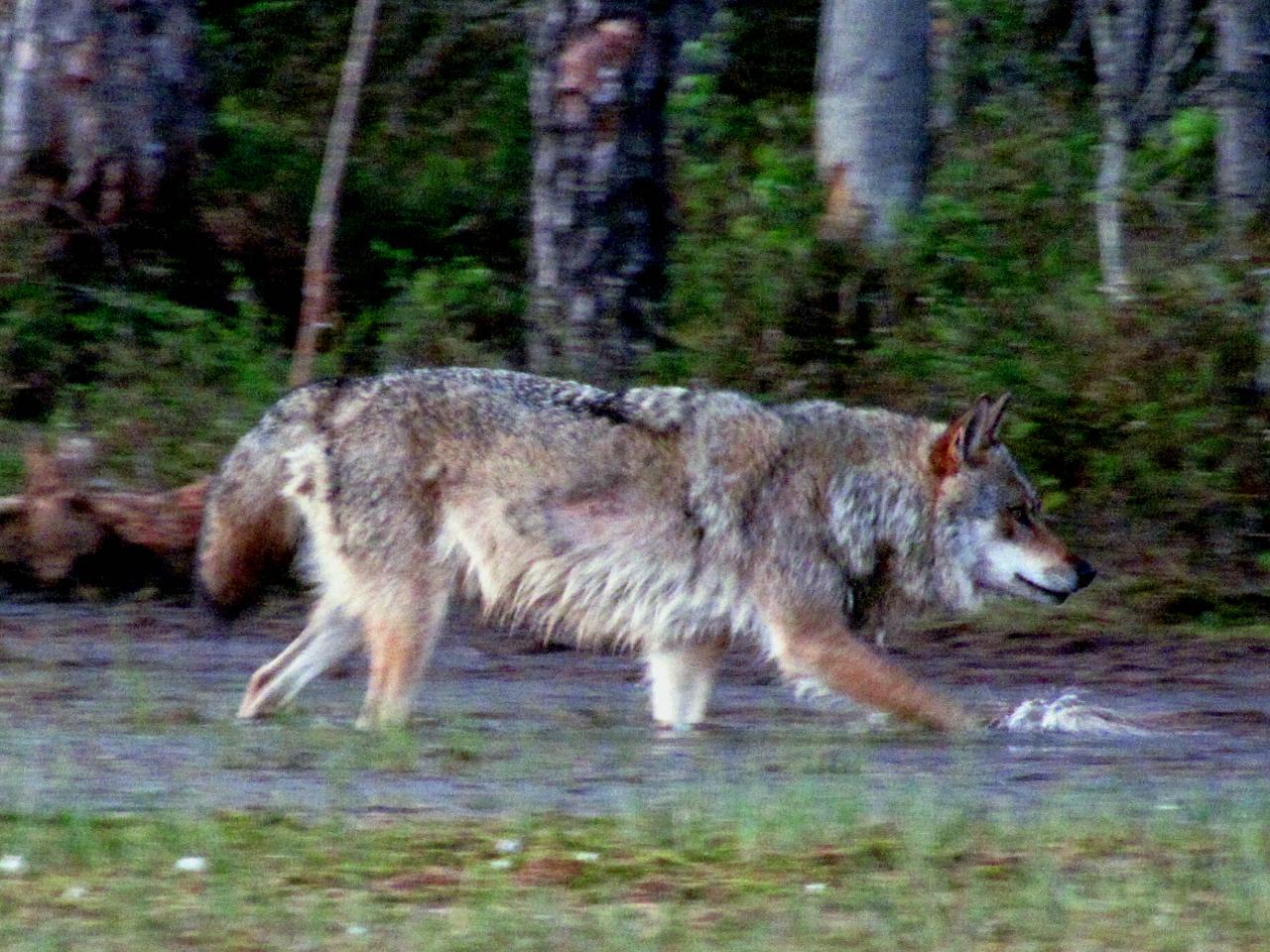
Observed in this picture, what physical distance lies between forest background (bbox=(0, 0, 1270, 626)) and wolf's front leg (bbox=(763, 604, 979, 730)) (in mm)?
3033

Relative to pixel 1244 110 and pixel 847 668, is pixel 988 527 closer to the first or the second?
pixel 847 668

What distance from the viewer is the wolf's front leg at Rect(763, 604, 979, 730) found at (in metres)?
7.25

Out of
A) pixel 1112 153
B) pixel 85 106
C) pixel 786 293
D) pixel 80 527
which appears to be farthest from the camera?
pixel 1112 153

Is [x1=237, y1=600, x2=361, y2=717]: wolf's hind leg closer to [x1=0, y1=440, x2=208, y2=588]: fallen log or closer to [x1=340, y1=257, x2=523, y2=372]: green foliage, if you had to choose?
[x1=0, y1=440, x2=208, y2=588]: fallen log

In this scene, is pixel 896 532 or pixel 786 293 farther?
pixel 786 293

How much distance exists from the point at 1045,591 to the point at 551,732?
1978mm

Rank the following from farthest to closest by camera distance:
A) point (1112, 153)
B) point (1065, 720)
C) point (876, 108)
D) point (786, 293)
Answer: point (876, 108) < point (1112, 153) < point (786, 293) < point (1065, 720)

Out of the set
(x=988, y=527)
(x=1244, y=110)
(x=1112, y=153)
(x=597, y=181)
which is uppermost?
(x=1244, y=110)

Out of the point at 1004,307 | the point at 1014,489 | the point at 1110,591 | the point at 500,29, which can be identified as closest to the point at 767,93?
the point at 500,29

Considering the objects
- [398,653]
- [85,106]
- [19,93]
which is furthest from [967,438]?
[19,93]

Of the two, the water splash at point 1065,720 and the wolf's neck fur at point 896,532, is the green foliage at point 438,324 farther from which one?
the water splash at point 1065,720

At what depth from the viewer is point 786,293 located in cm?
1171

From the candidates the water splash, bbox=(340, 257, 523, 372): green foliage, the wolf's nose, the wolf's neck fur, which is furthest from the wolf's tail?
bbox=(340, 257, 523, 372): green foliage

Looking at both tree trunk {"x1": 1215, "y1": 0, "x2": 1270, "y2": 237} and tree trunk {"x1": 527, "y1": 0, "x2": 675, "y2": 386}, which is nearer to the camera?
tree trunk {"x1": 527, "y1": 0, "x2": 675, "y2": 386}
